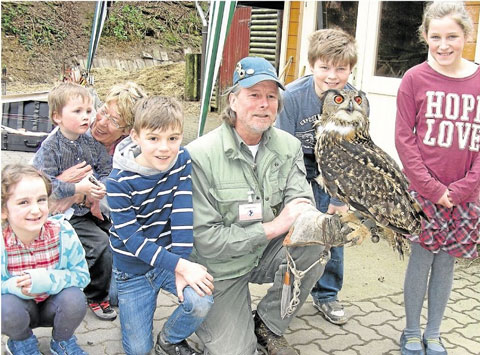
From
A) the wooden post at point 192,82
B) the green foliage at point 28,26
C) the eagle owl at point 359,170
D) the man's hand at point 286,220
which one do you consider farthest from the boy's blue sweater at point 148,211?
the green foliage at point 28,26

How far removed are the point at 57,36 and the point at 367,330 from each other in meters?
19.4

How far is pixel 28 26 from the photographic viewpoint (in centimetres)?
1970

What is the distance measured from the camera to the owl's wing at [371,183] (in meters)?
2.45

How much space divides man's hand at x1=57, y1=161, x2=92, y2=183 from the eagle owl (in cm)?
138

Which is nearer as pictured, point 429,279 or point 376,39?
point 429,279

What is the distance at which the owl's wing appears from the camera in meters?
2.45

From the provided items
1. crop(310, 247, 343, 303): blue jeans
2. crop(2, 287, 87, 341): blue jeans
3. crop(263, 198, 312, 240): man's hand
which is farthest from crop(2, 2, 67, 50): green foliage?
crop(263, 198, 312, 240): man's hand

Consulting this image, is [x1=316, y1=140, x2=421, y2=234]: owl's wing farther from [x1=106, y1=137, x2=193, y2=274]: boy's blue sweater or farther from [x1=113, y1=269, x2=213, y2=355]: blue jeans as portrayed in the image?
[x1=113, y1=269, x2=213, y2=355]: blue jeans

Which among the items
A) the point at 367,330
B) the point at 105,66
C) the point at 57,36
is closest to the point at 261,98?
the point at 367,330

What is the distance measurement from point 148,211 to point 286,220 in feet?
2.22

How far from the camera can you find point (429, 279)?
10.1 feet

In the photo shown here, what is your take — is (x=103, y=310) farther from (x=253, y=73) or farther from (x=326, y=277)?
(x=253, y=73)

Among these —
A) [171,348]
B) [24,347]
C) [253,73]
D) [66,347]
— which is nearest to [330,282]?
[171,348]

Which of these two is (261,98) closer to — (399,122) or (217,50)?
(399,122)
